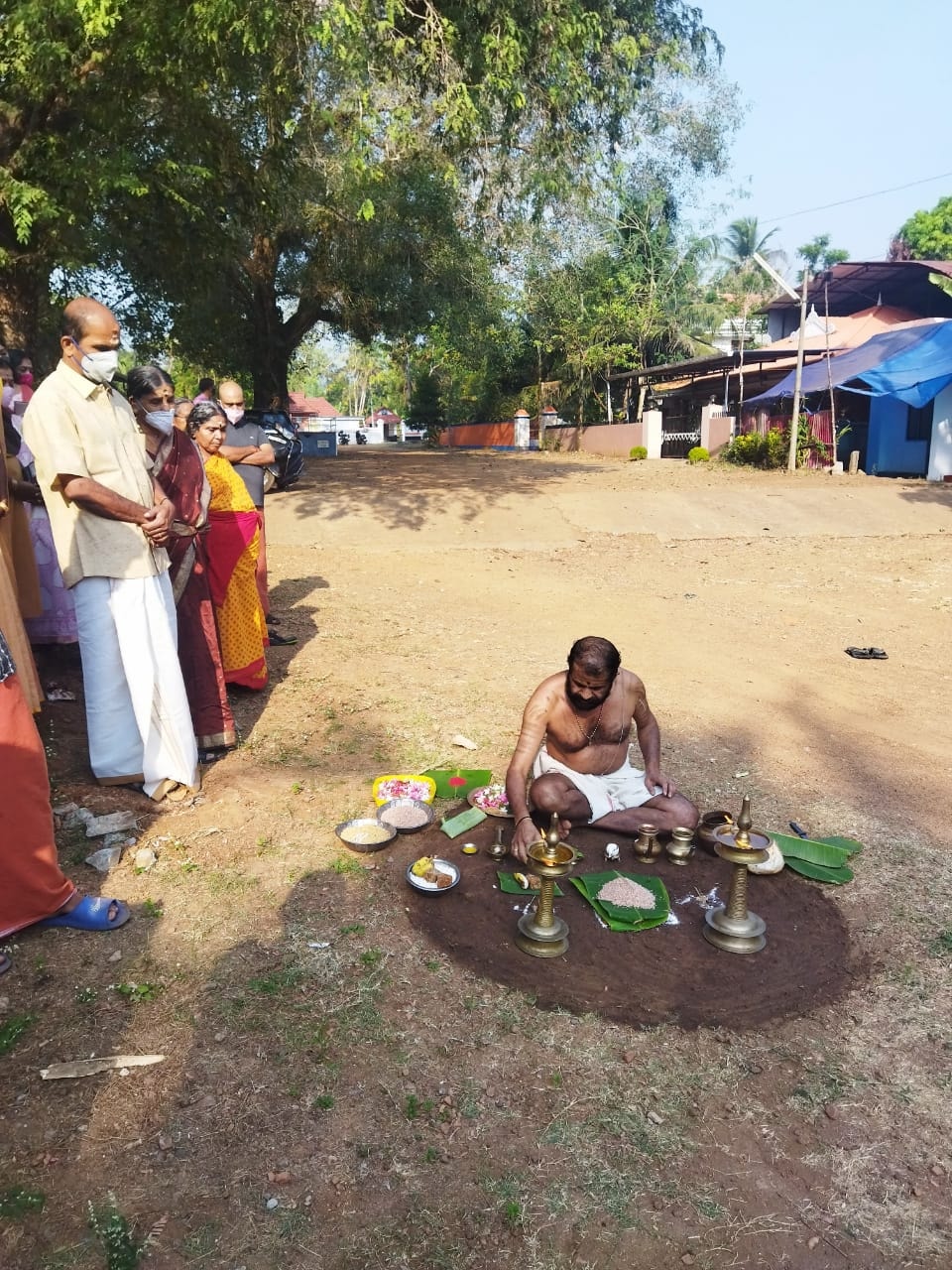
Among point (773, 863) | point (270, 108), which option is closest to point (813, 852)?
point (773, 863)

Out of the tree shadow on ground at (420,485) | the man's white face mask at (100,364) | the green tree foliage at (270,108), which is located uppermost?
the green tree foliage at (270,108)

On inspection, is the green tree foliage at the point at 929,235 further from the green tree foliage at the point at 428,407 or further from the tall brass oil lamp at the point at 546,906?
the tall brass oil lamp at the point at 546,906

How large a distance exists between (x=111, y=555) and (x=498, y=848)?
223 centimetres

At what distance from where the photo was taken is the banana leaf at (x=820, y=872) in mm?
3893

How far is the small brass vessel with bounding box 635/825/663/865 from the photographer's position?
397 centimetres

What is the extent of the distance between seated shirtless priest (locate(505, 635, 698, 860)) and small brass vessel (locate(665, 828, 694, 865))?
0.11m

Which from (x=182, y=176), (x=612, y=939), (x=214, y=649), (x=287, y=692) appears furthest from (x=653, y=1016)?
(x=182, y=176)

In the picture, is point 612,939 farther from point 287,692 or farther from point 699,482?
point 699,482

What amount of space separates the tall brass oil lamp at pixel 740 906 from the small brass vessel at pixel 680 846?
531 mm

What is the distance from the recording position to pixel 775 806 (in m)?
4.65

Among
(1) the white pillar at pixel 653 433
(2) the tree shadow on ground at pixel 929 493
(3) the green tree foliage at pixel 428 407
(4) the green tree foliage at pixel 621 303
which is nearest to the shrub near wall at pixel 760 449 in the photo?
(2) the tree shadow on ground at pixel 929 493

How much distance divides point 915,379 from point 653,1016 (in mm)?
18201

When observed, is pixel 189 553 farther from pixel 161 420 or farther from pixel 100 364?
pixel 100 364

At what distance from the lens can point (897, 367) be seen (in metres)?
18.4
